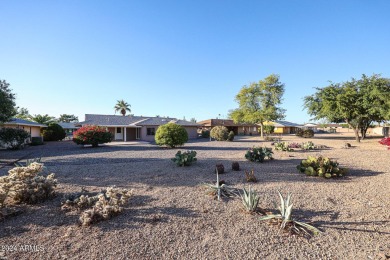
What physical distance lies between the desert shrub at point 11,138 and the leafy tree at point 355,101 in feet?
103

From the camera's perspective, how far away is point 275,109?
3438 centimetres

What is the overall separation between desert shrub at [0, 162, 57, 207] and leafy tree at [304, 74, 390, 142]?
81.1 feet

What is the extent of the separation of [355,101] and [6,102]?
31.8m

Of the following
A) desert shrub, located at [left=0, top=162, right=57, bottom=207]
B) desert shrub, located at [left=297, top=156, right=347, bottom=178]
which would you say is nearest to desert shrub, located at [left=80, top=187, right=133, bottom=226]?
desert shrub, located at [left=0, top=162, right=57, bottom=207]

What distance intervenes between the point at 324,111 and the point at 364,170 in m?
18.3

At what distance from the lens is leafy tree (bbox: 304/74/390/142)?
20.0m

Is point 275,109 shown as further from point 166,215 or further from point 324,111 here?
point 166,215

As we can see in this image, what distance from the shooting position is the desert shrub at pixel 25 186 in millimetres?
4488

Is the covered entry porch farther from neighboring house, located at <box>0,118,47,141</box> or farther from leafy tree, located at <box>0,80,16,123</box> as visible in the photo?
leafy tree, located at <box>0,80,16,123</box>

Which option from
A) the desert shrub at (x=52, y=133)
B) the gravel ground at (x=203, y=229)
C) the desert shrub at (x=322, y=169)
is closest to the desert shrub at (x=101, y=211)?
the gravel ground at (x=203, y=229)

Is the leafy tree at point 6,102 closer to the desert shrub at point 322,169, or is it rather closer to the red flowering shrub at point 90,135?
the red flowering shrub at point 90,135

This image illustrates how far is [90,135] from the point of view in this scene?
17.9 m

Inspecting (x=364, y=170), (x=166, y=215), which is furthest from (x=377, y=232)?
(x=364, y=170)

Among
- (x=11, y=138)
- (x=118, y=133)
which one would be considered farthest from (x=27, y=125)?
(x=118, y=133)
